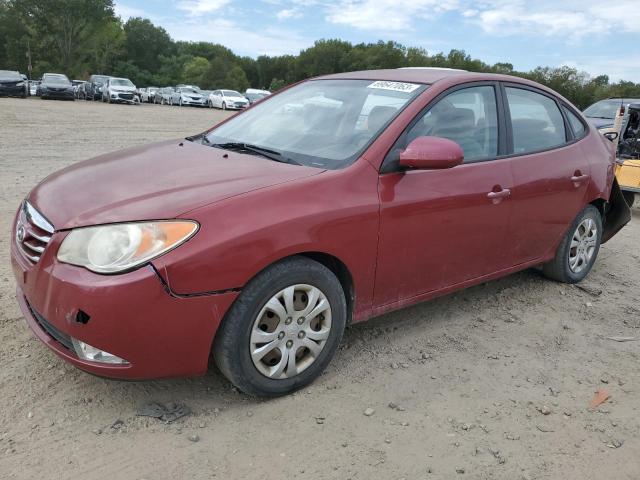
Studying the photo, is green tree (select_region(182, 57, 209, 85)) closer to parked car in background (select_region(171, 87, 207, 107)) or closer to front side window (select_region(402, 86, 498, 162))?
parked car in background (select_region(171, 87, 207, 107))

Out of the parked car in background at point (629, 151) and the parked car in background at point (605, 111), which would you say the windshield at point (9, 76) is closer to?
the parked car in background at point (605, 111)

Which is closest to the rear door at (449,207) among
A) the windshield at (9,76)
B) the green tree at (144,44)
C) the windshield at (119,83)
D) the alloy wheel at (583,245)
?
the alloy wheel at (583,245)

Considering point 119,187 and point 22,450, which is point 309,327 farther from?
point 22,450

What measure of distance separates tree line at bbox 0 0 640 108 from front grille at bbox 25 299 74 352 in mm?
43632

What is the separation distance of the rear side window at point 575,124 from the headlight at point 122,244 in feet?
11.2

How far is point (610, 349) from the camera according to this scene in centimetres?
372

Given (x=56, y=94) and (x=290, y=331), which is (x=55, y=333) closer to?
(x=290, y=331)

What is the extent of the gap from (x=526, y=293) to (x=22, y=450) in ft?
12.0

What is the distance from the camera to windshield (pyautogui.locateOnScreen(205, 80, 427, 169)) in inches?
127

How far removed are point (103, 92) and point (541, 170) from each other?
1362 inches

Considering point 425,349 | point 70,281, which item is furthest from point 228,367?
point 425,349

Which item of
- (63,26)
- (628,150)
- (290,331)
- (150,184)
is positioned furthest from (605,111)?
(63,26)

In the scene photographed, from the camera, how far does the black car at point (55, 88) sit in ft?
103

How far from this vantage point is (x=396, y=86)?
140 inches
